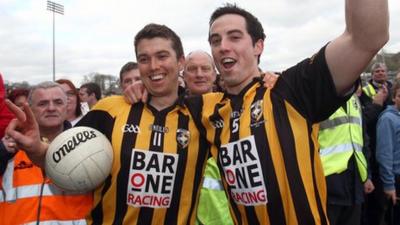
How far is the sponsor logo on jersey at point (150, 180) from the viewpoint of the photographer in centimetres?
294

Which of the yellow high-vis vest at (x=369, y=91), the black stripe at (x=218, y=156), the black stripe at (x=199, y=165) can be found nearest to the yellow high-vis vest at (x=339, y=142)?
the black stripe at (x=199, y=165)

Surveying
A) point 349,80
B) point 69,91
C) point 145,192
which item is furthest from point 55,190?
point 69,91

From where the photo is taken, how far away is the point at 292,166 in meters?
2.52

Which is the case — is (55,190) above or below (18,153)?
below

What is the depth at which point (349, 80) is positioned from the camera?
232cm

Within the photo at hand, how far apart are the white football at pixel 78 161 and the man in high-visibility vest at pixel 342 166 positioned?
251 centimetres

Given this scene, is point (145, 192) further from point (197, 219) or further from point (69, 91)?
point (69, 91)

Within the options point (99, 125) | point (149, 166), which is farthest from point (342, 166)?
point (99, 125)

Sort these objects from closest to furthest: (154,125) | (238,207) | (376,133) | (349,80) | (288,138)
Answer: (349,80) → (288,138) → (238,207) → (154,125) → (376,133)

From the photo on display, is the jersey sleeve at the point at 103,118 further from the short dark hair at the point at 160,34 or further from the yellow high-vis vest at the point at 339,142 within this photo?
the yellow high-vis vest at the point at 339,142

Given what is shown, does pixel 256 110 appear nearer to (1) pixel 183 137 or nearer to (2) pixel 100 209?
(1) pixel 183 137

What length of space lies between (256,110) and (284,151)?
32cm

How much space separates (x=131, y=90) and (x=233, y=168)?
1111mm

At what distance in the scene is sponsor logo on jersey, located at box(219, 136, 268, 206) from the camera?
8.36 feet
